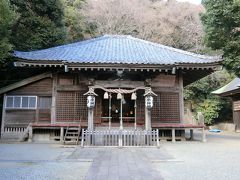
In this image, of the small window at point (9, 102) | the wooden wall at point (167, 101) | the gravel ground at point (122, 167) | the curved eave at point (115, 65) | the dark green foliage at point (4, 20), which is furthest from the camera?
the small window at point (9, 102)

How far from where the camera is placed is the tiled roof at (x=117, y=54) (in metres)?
13.7

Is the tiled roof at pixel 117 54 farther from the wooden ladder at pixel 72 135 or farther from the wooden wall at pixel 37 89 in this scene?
the wooden ladder at pixel 72 135

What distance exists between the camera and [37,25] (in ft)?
63.2

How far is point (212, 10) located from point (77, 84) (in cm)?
847

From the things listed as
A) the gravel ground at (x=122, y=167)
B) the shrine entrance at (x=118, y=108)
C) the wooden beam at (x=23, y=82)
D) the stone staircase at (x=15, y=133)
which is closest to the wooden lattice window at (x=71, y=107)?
the wooden beam at (x=23, y=82)

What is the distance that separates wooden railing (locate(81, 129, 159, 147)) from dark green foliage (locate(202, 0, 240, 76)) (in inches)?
251

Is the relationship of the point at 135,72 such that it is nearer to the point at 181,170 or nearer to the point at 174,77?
the point at 174,77

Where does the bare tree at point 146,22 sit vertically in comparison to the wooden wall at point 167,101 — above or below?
above

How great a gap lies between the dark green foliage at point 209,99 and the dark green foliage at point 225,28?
14613 mm

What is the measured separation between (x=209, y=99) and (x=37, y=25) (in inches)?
778

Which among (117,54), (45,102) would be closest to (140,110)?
(117,54)

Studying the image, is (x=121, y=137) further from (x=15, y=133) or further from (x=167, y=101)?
(x=15, y=133)

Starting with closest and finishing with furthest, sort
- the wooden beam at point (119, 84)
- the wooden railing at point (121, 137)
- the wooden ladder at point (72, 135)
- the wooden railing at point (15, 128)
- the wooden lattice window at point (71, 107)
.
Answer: the wooden railing at point (121, 137)
the wooden ladder at point (72, 135)
the wooden beam at point (119, 84)
the wooden lattice window at point (71, 107)
the wooden railing at point (15, 128)

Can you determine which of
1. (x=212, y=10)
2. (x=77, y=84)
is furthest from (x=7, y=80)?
(x=212, y=10)
